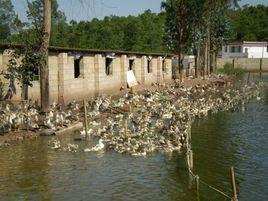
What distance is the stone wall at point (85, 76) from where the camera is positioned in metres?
30.7

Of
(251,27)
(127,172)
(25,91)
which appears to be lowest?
(127,172)

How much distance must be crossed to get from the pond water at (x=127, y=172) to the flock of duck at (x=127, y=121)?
820mm

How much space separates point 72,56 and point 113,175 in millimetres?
17723

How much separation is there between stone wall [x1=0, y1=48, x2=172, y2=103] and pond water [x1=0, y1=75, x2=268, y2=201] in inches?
334

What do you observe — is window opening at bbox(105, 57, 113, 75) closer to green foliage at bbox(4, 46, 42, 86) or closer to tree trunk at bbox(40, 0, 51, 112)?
tree trunk at bbox(40, 0, 51, 112)

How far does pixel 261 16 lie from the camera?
117500 mm

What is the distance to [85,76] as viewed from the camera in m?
35.4

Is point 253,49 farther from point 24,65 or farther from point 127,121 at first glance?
point 24,65

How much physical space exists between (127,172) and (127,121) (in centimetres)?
969

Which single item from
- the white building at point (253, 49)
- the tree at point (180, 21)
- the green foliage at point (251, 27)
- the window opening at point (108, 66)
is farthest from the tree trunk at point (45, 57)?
the green foliage at point (251, 27)

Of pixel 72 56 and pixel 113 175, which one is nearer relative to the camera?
pixel 113 175

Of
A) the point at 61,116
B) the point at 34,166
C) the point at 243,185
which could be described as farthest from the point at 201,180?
the point at 61,116

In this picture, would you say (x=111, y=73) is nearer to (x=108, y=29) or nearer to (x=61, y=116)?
(x=61, y=116)

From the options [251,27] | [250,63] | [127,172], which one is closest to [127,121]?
[127,172]
